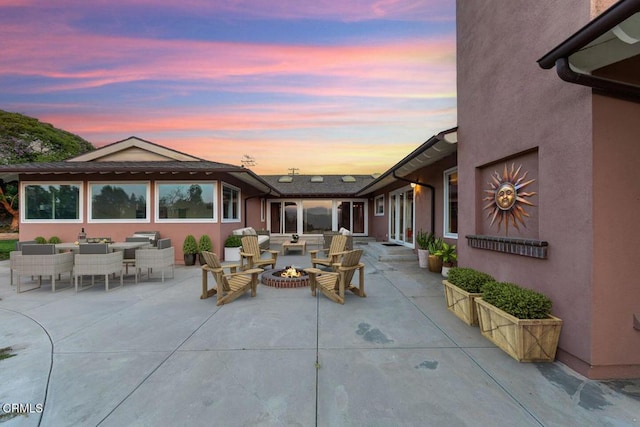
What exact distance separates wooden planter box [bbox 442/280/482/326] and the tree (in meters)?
28.6

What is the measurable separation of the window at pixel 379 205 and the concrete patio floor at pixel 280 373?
10794 mm

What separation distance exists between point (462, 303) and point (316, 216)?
45.6ft

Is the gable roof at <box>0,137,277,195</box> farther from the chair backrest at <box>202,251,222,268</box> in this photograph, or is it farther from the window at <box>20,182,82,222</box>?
the chair backrest at <box>202,251,222,268</box>

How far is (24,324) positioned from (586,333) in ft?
23.2

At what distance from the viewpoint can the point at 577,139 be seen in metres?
2.67

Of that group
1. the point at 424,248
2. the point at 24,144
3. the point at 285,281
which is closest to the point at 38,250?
the point at 285,281

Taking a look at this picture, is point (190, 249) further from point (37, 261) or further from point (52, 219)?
point (52, 219)

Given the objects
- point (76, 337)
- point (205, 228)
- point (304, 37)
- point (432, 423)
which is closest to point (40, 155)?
point (205, 228)

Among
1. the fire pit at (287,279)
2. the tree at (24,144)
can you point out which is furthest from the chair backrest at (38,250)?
A: the tree at (24,144)

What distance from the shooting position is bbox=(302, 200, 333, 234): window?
17.5 meters

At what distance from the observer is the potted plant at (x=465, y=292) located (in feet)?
12.4

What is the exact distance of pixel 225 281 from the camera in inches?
191

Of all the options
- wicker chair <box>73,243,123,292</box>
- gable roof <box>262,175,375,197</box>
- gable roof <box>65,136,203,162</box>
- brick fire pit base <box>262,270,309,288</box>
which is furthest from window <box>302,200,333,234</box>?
wicker chair <box>73,243,123,292</box>

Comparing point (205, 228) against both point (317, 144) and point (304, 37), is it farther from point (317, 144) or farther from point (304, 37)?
point (317, 144)
